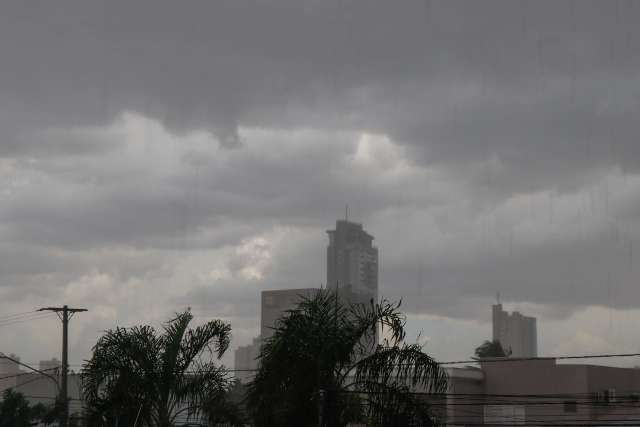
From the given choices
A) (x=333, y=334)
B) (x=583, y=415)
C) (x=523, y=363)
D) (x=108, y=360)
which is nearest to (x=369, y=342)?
(x=333, y=334)

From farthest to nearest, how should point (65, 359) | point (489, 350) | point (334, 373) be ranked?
point (489, 350), point (65, 359), point (334, 373)

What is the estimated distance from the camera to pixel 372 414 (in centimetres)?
2600

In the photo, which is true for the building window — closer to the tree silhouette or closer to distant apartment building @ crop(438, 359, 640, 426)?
distant apartment building @ crop(438, 359, 640, 426)

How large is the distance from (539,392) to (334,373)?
4988cm

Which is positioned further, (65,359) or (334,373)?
(65,359)

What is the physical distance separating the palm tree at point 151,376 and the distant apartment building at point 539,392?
1619 inches

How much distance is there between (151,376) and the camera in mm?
29844

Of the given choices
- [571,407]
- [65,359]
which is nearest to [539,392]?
[571,407]

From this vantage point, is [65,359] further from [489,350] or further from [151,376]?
[489,350]

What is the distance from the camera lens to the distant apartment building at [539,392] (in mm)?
70375

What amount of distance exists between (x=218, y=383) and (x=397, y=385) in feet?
22.8

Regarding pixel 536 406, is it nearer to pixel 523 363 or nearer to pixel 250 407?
pixel 523 363

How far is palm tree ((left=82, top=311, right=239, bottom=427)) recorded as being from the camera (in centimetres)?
2944

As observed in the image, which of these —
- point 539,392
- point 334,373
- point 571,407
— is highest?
point 334,373
